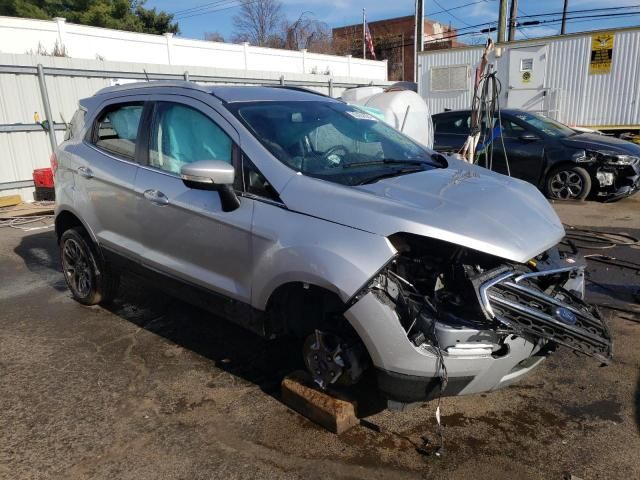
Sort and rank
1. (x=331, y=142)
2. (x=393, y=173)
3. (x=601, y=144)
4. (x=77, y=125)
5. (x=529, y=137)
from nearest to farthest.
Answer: (x=393, y=173) < (x=331, y=142) < (x=77, y=125) < (x=601, y=144) < (x=529, y=137)

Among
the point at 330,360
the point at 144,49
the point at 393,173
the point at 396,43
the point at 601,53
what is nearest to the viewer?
the point at 330,360

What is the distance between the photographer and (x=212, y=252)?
10.8 ft

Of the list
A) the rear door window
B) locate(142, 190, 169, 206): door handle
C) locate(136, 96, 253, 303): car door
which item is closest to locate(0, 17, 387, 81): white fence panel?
the rear door window

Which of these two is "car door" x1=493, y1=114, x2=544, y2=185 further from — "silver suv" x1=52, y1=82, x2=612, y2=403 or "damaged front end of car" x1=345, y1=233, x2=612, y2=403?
"damaged front end of car" x1=345, y1=233, x2=612, y2=403

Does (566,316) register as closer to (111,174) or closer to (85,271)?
(111,174)

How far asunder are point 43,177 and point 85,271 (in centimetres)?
666

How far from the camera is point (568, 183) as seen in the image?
8.88 meters

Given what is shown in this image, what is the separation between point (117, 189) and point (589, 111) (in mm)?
15349

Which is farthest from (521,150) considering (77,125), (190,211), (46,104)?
(46,104)

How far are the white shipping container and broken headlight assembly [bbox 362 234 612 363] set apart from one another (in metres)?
14.3

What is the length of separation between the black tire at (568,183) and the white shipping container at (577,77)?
7.60 m

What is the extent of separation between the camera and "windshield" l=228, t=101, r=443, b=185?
10.4ft

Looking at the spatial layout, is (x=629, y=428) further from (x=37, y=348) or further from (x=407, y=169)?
(x=37, y=348)

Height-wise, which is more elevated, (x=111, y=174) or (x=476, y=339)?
(x=111, y=174)
